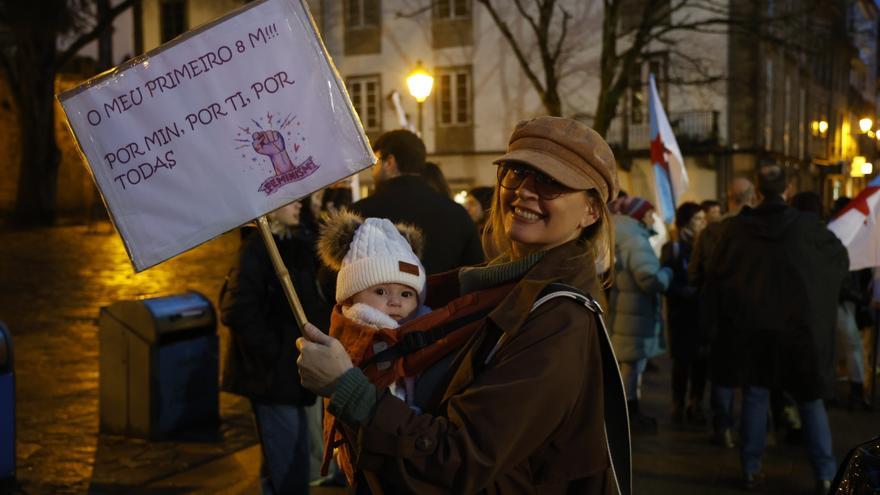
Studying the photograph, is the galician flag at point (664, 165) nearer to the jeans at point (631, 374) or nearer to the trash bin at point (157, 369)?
the jeans at point (631, 374)

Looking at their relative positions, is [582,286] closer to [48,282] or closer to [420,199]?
[420,199]

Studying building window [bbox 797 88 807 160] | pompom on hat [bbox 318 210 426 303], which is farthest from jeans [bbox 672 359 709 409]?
building window [bbox 797 88 807 160]

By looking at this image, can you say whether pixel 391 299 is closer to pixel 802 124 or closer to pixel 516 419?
pixel 516 419

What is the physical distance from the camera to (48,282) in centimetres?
1773

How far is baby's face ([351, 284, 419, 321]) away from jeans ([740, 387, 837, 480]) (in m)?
3.81

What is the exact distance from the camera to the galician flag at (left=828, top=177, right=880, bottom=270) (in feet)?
25.0

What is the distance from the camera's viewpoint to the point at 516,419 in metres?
1.98

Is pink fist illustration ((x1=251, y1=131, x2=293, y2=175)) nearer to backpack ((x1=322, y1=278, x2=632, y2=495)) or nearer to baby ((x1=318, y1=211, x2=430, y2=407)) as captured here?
baby ((x1=318, y1=211, x2=430, y2=407))

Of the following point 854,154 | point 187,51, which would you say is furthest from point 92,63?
point 187,51

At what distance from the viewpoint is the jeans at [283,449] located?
484cm

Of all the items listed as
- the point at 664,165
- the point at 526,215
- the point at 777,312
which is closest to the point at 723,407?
the point at 777,312

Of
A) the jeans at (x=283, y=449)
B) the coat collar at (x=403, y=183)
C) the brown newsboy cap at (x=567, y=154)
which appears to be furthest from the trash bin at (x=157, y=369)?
the brown newsboy cap at (x=567, y=154)

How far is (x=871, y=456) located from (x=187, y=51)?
2.21 m

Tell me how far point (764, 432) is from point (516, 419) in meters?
4.53
